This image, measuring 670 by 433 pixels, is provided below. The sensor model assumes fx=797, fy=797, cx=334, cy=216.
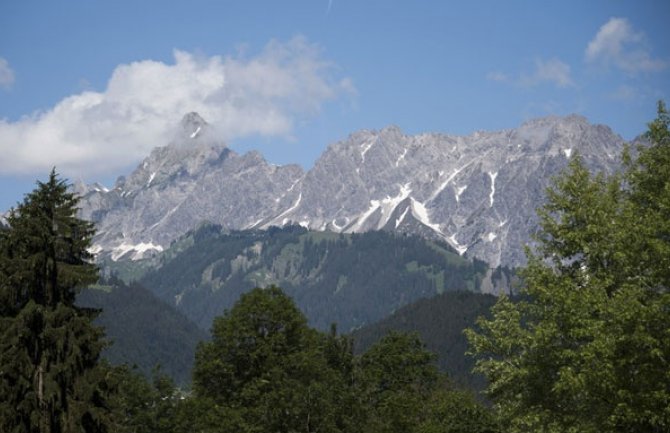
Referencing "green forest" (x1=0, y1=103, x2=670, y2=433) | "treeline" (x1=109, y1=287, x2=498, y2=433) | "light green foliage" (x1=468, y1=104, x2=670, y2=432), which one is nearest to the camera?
"light green foliage" (x1=468, y1=104, x2=670, y2=432)

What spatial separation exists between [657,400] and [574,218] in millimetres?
11870

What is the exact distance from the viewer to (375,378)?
3201 inches

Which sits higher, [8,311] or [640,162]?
[640,162]

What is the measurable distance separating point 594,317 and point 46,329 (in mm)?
24529

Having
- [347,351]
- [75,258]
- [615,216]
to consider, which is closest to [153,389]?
[347,351]

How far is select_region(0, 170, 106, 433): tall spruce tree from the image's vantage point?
3625 cm

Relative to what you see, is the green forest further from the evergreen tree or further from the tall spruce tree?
the evergreen tree

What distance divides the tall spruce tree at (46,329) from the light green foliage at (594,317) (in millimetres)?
18757

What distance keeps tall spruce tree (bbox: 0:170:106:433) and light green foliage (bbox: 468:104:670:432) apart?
61.5ft

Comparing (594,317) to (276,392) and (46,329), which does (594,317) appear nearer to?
(46,329)

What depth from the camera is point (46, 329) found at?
121ft

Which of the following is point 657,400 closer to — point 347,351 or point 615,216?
point 615,216

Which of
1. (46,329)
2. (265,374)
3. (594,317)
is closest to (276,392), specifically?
(265,374)

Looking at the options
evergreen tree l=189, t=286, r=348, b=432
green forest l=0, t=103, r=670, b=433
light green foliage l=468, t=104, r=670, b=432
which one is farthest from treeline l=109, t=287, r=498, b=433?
light green foliage l=468, t=104, r=670, b=432
